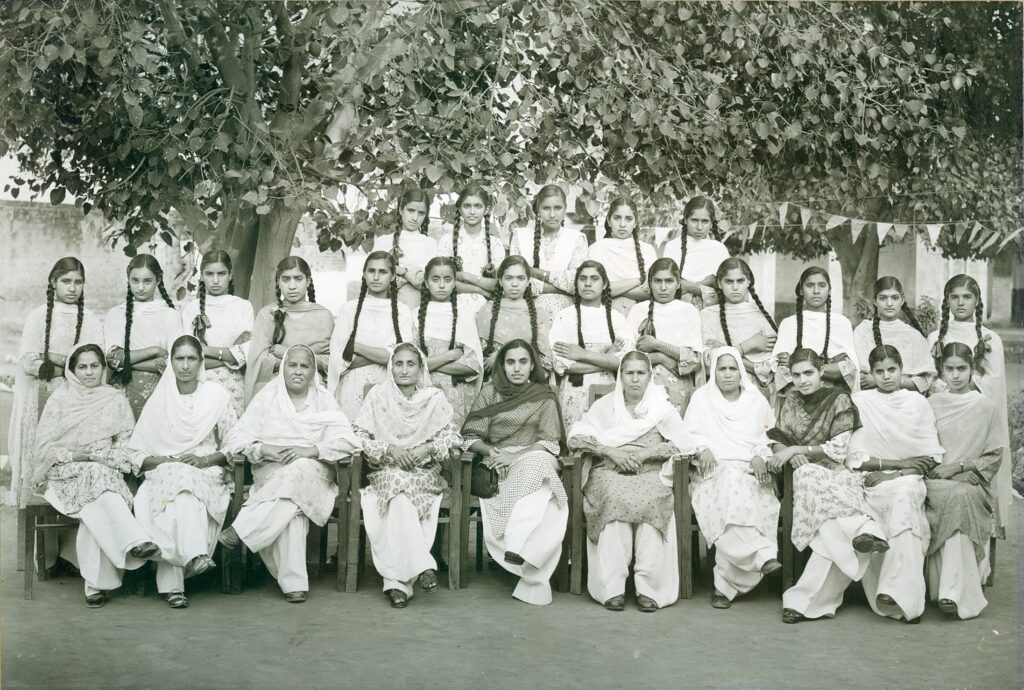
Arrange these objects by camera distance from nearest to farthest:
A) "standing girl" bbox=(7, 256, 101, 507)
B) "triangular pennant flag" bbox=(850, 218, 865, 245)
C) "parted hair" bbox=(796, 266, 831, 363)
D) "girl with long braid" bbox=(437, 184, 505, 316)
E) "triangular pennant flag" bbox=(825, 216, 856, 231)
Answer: "standing girl" bbox=(7, 256, 101, 507) → "parted hair" bbox=(796, 266, 831, 363) → "girl with long braid" bbox=(437, 184, 505, 316) → "triangular pennant flag" bbox=(825, 216, 856, 231) → "triangular pennant flag" bbox=(850, 218, 865, 245)

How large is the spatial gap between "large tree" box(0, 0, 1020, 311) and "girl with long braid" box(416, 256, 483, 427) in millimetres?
480

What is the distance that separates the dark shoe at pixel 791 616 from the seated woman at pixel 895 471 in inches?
11.7

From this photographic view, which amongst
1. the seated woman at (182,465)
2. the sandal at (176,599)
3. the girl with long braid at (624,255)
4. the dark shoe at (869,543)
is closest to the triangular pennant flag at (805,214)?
the girl with long braid at (624,255)

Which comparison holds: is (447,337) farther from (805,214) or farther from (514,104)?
(805,214)

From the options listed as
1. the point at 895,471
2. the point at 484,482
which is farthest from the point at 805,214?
the point at 484,482

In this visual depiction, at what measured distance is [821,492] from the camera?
429 centimetres

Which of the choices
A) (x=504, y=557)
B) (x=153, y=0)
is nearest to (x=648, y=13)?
(x=153, y=0)

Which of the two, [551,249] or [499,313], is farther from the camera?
[551,249]

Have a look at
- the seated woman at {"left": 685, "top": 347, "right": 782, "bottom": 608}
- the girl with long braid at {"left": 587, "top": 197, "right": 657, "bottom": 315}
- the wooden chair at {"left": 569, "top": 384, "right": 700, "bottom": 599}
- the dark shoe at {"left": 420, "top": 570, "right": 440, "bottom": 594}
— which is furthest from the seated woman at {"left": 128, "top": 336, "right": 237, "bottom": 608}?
the seated woman at {"left": 685, "top": 347, "right": 782, "bottom": 608}

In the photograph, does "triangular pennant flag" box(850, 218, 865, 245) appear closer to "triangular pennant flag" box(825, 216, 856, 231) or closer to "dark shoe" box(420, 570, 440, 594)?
"triangular pennant flag" box(825, 216, 856, 231)

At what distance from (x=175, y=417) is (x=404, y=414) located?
942mm

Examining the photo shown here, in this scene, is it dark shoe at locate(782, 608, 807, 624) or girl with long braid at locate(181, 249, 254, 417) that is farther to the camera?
girl with long braid at locate(181, 249, 254, 417)

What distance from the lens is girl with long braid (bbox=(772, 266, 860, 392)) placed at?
4.77m

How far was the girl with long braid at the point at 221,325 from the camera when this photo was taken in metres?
4.86
